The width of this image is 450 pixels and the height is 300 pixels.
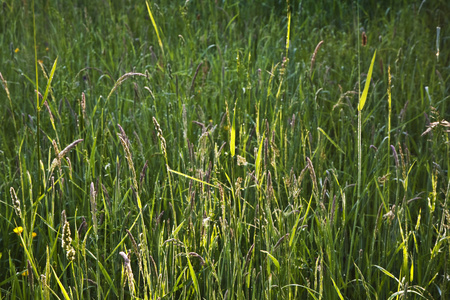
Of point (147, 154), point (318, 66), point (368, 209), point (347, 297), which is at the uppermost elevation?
point (318, 66)

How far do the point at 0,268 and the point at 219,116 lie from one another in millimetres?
1098

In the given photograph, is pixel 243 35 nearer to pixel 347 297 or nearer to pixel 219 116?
pixel 219 116

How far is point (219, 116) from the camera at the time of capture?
2283 mm

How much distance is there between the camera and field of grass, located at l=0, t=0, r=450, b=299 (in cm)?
126

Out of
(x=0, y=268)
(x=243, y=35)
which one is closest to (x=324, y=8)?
(x=243, y=35)

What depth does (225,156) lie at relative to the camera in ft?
6.13

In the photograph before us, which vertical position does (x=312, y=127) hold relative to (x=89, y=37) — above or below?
below

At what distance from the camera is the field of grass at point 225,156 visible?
4.14 ft

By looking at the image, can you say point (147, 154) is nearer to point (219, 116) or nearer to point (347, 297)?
point (219, 116)

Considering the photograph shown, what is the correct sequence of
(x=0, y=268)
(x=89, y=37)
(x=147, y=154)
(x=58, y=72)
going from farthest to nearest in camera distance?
(x=89, y=37)
(x=58, y=72)
(x=147, y=154)
(x=0, y=268)

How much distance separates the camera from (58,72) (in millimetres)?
2650

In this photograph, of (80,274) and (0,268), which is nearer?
(80,274)

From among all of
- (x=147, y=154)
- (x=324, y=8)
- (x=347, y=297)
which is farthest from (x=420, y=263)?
(x=324, y=8)

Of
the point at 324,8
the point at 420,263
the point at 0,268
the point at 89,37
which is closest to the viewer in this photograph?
the point at 420,263
